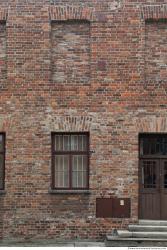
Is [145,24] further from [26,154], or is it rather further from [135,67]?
[26,154]

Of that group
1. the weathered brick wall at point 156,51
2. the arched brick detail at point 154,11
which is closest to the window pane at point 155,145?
the weathered brick wall at point 156,51

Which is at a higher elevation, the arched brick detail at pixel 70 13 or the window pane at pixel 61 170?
the arched brick detail at pixel 70 13

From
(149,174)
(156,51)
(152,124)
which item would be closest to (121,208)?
(149,174)

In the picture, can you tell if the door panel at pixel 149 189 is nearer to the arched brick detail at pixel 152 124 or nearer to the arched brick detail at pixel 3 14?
the arched brick detail at pixel 152 124

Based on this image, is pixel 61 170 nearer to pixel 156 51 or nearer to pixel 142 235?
pixel 142 235

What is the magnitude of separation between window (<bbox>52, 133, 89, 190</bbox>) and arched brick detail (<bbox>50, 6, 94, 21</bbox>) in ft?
12.7

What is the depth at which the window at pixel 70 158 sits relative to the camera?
18.0m

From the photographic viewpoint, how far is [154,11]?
17.9 m

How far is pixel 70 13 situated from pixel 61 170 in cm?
525

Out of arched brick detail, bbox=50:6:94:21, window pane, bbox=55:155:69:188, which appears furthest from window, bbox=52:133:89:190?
arched brick detail, bbox=50:6:94:21

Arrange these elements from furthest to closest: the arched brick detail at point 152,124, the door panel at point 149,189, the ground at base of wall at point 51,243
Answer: the door panel at point 149,189 → the arched brick detail at point 152,124 → the ground at base of wall at point 51,243

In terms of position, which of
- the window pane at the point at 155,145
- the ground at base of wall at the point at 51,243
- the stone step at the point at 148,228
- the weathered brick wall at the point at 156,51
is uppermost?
the weathered brick wall at the point at 156,51

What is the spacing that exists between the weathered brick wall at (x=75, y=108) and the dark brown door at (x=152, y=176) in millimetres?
430

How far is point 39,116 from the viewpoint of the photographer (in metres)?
17.8
